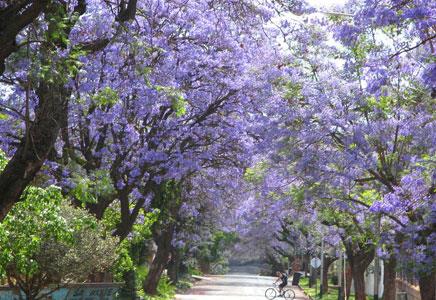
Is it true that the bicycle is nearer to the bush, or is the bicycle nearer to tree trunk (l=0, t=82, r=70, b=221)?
the bush

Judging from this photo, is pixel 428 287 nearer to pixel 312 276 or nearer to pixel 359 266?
pixel 359 266

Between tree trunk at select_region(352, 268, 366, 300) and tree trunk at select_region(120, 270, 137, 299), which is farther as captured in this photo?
tree trunk at select_region(352, 268, 366, 300)

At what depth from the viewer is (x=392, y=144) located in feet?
65.6

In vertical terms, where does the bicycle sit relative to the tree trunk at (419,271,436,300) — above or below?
above

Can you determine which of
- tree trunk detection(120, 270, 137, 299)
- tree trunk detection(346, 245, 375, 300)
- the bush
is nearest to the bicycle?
tree trunk detection(346, 245, 375, 300)

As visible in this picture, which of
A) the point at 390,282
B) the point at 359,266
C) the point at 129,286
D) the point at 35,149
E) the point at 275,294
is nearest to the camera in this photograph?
the point at 35,149

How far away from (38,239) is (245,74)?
1026 centimetres

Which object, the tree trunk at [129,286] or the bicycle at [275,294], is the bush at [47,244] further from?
the bicycle at [275,294]

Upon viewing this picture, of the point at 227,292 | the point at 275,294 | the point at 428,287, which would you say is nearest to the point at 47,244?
the point at 428,287

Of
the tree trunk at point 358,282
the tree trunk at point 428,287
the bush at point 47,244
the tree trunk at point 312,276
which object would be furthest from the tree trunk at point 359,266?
the tree trunk at point 312,276

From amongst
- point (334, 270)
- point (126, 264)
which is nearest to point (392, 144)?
point (126, 264)

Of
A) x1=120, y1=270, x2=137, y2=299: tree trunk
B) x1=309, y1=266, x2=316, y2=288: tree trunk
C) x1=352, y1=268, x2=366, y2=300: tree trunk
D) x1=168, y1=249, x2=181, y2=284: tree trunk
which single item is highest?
x1=309, y1=266, x2=316, y2=288: tree trunk

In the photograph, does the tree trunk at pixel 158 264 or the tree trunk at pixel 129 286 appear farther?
the tree trunk at pixel 158 264

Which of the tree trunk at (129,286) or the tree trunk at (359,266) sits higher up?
the tree trunk at (359,266)
